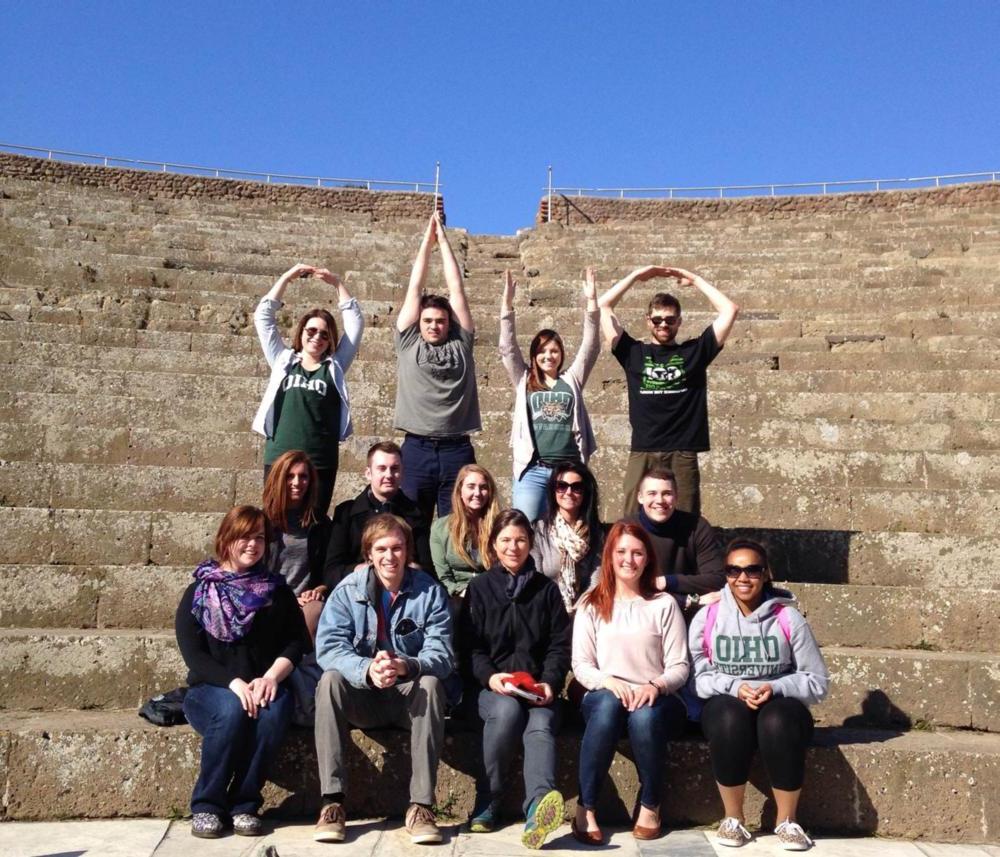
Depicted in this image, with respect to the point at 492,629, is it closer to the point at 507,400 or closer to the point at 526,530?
the point at 526,530

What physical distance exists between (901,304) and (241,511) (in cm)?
821

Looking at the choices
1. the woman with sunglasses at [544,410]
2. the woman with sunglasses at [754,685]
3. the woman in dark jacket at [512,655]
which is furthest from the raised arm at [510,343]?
the woman with sunglasses at [754,685]

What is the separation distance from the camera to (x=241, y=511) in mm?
3797

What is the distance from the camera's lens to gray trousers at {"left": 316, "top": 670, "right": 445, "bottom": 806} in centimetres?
352

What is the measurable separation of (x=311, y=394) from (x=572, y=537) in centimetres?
149

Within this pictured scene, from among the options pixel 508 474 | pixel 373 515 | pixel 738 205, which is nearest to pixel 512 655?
pixel 373 515

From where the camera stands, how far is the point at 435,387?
15.7ft

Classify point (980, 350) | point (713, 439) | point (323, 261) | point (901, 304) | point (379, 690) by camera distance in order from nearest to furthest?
point (379, 690), point (713, 439), point (980, 350), point (901, 304), point (323, 261)

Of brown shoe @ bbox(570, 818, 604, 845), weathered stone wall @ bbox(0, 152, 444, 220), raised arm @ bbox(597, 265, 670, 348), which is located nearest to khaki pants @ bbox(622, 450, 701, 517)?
raised arm @ bbox(597, 265, 670, 348)

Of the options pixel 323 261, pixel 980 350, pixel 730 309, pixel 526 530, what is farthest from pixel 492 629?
pixel 323 261

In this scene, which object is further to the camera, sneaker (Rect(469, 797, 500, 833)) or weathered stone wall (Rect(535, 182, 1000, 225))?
weathered stone wall (Rect(535, 182, 1000, 225))

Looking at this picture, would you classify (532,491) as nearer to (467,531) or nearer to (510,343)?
(467,531)

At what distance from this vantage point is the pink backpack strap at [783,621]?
3.74 metres

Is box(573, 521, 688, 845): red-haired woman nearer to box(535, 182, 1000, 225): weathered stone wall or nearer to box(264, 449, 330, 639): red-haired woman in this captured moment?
box(264, 449, 330, 639): red-haired woman
